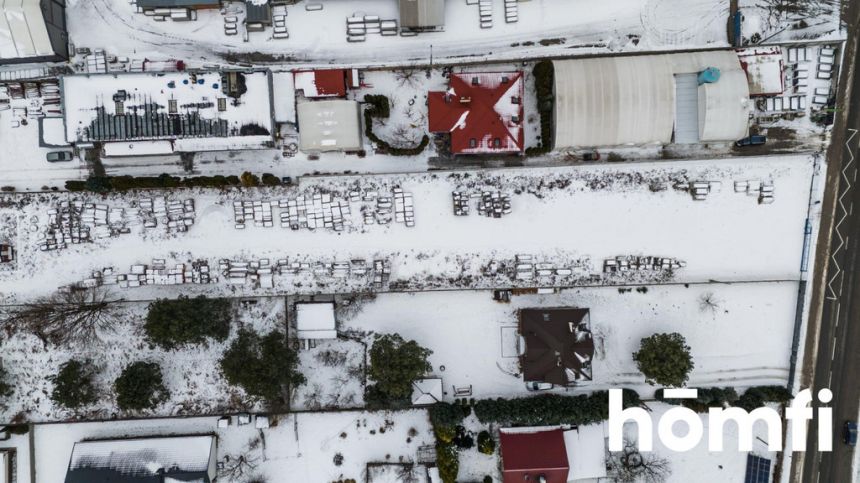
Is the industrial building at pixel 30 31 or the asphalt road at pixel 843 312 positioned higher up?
the industrial building at pixel 30 31

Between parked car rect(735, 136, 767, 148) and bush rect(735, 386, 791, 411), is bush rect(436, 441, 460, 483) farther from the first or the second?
parked car rect(735, 136, 767, 148)

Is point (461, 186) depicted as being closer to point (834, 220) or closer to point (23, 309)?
point (834, 220)

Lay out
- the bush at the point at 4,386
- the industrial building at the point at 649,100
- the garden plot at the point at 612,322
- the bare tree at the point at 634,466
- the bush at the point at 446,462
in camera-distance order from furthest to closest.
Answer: the garden plot at the point at 612,322 < the bare tree at the point at 634,466 < the bush at the point at 4,386 < the bush at the point at 446,462 < the industrial building at the point at 649,100

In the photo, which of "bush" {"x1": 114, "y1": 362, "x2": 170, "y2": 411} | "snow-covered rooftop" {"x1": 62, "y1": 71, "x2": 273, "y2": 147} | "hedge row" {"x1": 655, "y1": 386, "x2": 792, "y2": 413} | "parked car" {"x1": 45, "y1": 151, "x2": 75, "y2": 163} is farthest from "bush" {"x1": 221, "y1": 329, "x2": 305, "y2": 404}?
"hedge row" {"x1": 655, "y1": 386, "x2": 792, "y2": 413}

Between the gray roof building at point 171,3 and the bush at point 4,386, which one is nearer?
the gray roof building at point 171,3

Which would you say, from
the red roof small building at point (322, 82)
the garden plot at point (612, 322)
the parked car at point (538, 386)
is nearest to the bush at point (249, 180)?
the red roof small building at point (322, 82)

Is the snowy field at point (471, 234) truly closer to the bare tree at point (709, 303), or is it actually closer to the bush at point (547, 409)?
the bare tree at point (709, 303)

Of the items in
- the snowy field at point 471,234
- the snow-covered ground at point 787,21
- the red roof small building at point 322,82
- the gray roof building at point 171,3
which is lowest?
the snowy field at point 471,234

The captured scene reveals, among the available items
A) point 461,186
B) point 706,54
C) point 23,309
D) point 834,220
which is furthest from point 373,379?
point 834,220
